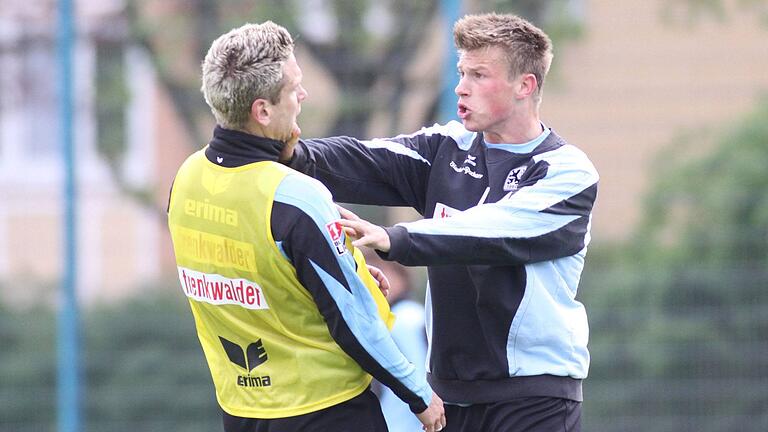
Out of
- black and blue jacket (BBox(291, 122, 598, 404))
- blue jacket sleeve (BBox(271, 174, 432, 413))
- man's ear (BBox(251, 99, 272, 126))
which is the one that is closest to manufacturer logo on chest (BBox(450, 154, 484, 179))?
black and blue jacket (BBox(291, 122, 598, 404))

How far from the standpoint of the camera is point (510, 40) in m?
3.42

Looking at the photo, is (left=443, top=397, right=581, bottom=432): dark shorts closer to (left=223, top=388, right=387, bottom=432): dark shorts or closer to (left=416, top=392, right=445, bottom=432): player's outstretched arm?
(left=416, top=392, right=445, bottom=432): player's outstretched arm

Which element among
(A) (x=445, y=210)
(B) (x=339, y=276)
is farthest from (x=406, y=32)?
(B) (x=339, y=276)

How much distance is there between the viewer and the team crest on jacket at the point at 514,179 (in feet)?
11.0

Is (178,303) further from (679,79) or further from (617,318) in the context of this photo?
(679,79)

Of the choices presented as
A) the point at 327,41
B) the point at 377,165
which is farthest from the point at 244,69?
the point at 327,41

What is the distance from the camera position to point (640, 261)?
22.5ft

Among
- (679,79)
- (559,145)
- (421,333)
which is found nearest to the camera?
(559,145)

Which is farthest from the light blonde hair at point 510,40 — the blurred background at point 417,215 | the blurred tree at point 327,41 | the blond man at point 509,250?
the blurred tree at point 327,41

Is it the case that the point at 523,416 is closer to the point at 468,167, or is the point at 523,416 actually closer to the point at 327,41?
the point at 468,167

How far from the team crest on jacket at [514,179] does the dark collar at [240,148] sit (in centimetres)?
67

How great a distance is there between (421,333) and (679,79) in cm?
258

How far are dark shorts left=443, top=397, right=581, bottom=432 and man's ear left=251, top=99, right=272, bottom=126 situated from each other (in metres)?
1.01

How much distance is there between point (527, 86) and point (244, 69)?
85 cm
